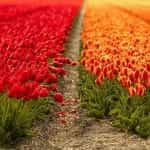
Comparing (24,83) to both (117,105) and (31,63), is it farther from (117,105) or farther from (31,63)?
(31,63)

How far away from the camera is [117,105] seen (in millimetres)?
9562

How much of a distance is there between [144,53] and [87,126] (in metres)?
4.13

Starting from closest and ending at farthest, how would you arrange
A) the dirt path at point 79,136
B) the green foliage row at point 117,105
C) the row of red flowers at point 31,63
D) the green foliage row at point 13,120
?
the green foliage row at point 13,120 → the dirt path at point 79,136 → the row of red flowers at point 31,63 → the green foliage row at point 117,105

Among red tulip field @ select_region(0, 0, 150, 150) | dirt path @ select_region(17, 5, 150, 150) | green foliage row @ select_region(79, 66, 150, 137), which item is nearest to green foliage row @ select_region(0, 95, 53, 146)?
Answer: red tulip field @ select_region(0, 0, 150, 150)

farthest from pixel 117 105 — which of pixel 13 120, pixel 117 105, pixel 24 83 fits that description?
pixel 13 120

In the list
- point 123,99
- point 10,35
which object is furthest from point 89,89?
point 10,35

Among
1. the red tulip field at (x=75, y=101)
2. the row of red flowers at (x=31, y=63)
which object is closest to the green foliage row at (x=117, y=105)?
the red tulip field at (x=75, y=101)

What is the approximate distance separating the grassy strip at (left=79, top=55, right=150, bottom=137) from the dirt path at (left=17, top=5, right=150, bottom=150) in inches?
5.8

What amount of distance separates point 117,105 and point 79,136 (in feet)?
3.54

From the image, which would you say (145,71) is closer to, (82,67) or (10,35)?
(82,67)

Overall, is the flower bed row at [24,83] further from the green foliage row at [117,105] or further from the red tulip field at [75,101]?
the green foliage row at [117,105]

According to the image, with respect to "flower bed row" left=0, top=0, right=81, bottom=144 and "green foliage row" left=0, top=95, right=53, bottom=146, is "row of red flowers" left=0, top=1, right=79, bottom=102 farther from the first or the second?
"green foliage row" left=0, top=95, right=53, bottom=146

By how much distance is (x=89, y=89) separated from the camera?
10.7m

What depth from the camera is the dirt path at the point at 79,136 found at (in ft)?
27.3
